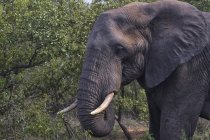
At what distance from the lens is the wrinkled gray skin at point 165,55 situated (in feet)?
28.2

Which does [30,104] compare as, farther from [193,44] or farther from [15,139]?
[193,44]

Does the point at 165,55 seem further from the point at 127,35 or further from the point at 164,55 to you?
the point at 127,35

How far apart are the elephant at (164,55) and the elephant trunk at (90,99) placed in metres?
0.16

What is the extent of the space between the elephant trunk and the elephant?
0.16 m

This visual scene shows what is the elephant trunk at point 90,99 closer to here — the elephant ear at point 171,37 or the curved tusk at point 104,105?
the curved tusk at point 104,105

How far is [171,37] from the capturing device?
899cm

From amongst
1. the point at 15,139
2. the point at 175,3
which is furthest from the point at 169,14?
the point at 15,139

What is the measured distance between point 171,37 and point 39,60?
2951 mm

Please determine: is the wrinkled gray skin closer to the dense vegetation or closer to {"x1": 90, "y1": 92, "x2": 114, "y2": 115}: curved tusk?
{"x1": 90, "y1": 92, "x2": 114, "y2": 115}: curved tusk

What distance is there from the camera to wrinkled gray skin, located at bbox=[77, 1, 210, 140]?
28.2 feet

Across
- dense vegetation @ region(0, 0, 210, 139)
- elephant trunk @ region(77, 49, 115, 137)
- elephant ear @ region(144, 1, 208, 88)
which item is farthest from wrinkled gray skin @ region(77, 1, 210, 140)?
dense vegetation @ region(0, 0, 210, 139)

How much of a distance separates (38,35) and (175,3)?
242 cm

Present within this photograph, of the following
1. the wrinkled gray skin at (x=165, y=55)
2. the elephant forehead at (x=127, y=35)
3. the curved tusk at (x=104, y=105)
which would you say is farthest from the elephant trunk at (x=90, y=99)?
the elephant forehead at (x=127, y=35)

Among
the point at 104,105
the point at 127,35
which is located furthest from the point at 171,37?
the point at 104,105
